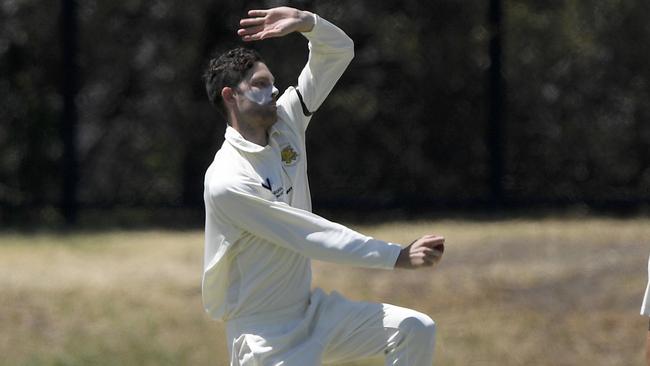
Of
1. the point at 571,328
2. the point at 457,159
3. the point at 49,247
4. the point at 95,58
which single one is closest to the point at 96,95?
the point at 95,58

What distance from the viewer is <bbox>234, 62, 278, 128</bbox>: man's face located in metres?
5.98

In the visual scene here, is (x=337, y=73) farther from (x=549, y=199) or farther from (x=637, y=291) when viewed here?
(x=549, y=199)

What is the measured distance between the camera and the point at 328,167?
38.2 feet

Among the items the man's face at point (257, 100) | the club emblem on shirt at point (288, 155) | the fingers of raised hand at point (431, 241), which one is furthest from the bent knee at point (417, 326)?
the man's face at point (257, 100)

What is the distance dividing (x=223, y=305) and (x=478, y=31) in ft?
19.4

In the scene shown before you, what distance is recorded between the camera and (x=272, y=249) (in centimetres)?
595

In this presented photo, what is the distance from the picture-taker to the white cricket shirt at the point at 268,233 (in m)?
5.74

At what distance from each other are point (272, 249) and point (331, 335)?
1.15 feet

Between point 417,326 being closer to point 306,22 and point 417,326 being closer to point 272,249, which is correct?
point 272,249

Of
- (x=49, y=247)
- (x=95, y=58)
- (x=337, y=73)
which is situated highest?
(x=337, y=73)

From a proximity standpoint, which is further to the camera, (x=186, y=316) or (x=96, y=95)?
(x=96, y=95)

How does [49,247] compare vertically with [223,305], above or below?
below

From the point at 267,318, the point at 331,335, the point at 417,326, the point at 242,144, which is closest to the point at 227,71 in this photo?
the point at 242,144

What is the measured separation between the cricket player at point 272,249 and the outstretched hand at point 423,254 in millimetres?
140
